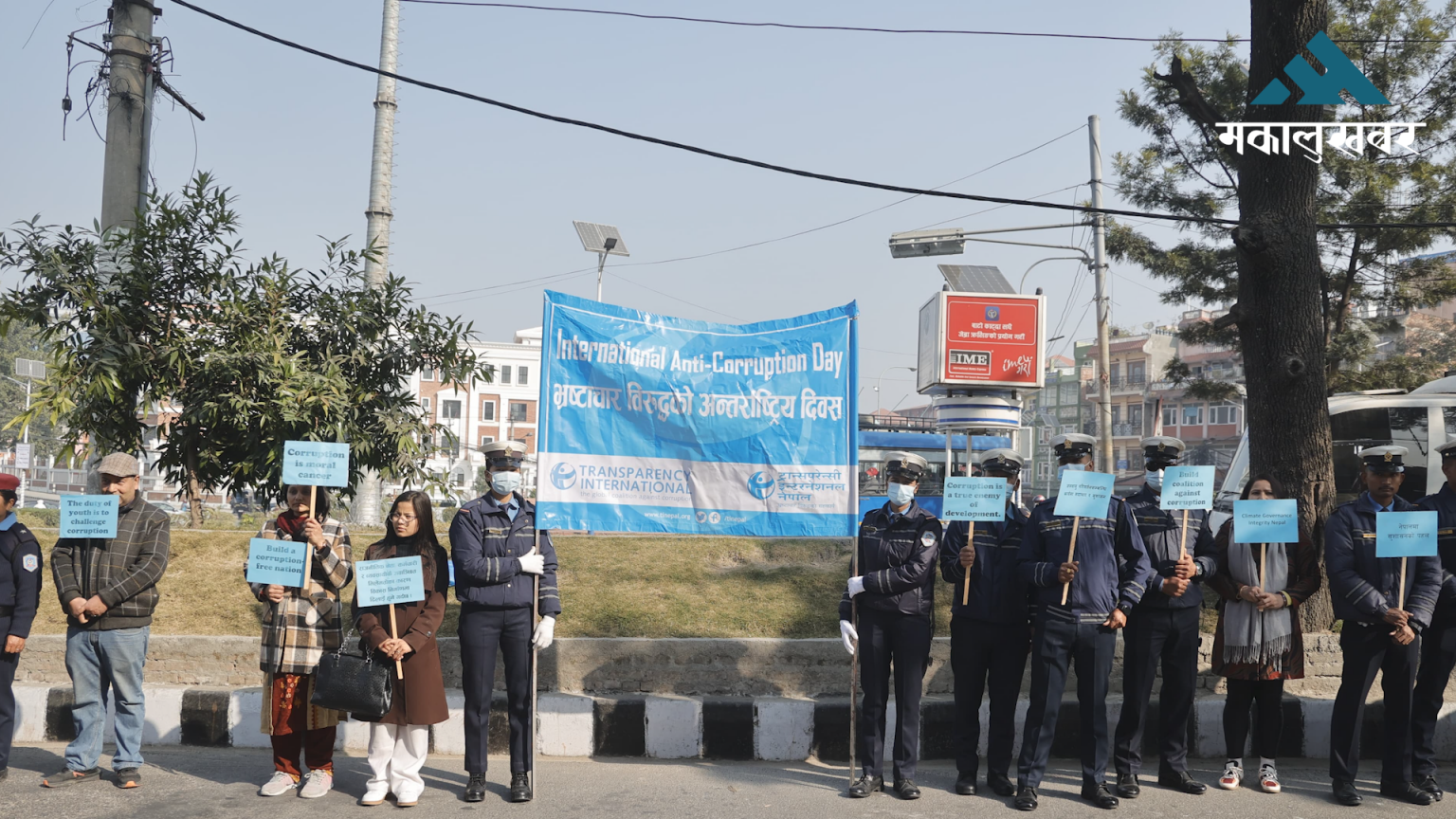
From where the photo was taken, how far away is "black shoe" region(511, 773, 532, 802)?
6.00m

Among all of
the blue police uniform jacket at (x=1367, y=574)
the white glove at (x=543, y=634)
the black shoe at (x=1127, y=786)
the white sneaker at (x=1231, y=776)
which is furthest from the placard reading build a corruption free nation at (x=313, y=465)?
the blue police uniform jacket at (x=1367, y=574)

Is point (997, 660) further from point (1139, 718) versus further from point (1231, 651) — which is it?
point (1231, 651)

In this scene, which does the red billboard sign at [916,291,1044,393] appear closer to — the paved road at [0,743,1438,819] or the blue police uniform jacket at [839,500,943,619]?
the paved road at [0,743,1438,819]

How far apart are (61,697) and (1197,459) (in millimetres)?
60068

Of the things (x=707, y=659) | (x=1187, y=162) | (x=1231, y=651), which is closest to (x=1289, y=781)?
(x=1231, y=651)

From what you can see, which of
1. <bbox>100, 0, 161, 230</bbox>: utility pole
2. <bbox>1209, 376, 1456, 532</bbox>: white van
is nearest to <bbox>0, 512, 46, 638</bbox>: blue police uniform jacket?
<bbox>100, 0, 161, 230</bbox>: utility pole

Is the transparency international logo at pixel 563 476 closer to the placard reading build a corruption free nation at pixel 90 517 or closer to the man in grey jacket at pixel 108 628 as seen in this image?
the man in grey jacket at pixel 108 628

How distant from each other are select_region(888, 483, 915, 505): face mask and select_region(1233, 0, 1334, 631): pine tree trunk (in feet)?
13.0

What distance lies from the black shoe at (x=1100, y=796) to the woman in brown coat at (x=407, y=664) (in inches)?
145

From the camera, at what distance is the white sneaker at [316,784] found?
19.7ft

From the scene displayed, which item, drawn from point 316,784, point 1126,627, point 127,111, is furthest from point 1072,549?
point 127,111

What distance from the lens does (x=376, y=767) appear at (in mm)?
5977

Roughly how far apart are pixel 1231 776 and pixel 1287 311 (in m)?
4.19

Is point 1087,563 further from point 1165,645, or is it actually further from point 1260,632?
point 1260,632
